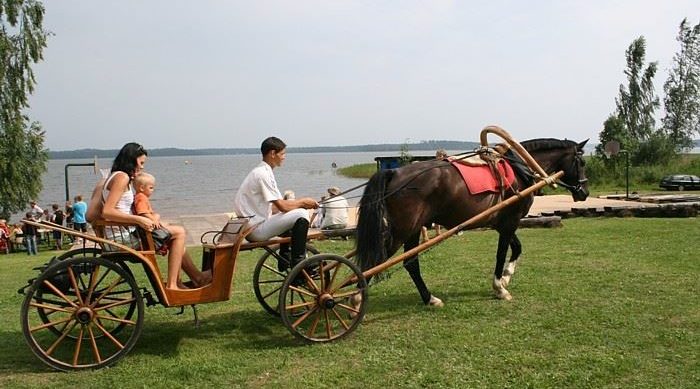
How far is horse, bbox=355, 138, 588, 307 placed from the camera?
19.2 feet

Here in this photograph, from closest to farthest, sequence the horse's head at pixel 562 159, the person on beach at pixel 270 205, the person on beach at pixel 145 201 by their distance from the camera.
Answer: the person on beach at pixel 145 201, the person on beach at pixel 270 205, the horse's head at pixel 562 159

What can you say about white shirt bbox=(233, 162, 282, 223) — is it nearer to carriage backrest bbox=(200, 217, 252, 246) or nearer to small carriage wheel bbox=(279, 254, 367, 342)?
carriage backrest bbox=(200, 217, 252, 246)

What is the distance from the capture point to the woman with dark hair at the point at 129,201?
4785 mm

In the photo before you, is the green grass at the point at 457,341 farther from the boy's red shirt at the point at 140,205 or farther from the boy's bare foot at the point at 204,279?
the boy's red shirt at the point at 140,205

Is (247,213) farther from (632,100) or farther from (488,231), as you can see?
(632,100)

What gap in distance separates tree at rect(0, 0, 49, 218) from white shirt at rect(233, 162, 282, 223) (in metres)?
20.1

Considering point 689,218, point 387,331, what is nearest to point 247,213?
point 387,331

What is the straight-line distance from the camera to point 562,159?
7473 millimetres

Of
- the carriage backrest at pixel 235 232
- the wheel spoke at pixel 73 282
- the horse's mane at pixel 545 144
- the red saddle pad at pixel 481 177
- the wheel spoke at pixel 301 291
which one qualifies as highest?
the horse's mane at pixel 545 144

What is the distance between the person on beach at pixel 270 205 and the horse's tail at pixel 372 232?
653 mm

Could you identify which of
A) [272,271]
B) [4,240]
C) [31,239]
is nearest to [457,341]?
[272,271]

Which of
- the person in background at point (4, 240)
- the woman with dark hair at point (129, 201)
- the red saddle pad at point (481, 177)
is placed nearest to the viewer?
the woman with dark hair at point (129, 201)

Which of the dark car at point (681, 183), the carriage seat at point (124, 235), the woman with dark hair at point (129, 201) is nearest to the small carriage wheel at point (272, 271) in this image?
the woman with dark hair at point (129, 201)

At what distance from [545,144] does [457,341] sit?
327 centimetres
